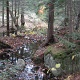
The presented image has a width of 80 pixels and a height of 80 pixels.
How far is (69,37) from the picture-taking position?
12312mm

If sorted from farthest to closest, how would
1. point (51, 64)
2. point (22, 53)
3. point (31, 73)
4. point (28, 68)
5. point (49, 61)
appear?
point (22, 53) < point (28, 68) < point (49, 61) < point (51, 64) < point (31, 73)

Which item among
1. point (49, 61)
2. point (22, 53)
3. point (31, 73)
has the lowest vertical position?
point (31, 73)

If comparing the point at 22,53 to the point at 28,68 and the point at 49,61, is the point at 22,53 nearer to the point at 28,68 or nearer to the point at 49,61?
the point at 28,68

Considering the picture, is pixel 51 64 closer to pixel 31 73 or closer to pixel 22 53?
pixel 31 73

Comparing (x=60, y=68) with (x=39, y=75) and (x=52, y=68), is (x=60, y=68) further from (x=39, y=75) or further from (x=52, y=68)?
(x=39, y=75)

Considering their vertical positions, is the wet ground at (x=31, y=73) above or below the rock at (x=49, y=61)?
below

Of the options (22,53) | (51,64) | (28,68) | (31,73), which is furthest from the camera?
(22,53)

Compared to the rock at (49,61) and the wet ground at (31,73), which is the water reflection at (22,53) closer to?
the wet ground at (31,73)

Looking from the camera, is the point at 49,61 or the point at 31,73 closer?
the point at 31,73

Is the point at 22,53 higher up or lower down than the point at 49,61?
lower down

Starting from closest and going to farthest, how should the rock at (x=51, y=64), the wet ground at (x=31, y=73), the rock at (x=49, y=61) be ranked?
the wet ground at (x=31, y=73) < the rock at (x=51, y=64) < the rock at (x=49, y=61)

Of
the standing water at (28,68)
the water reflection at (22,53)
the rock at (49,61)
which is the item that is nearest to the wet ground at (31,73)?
the standing water at (28,68)

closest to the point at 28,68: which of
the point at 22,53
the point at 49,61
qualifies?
the point at 49,61

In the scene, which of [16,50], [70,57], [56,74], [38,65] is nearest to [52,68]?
[56,74]
